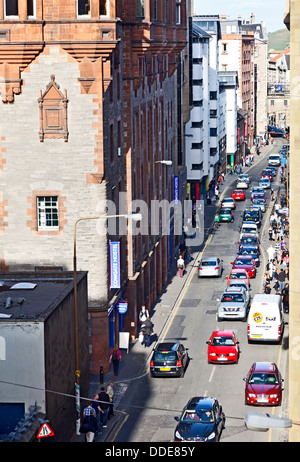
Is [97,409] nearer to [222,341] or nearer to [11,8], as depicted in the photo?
[222,341]

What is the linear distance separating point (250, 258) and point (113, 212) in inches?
1263

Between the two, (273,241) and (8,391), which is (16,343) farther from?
(273,241)

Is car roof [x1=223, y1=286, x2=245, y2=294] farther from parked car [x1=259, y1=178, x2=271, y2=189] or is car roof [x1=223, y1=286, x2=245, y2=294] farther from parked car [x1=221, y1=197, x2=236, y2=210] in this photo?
parked car [x1=259, y1=178, x2=271, y2=189]

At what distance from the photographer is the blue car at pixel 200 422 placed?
47969 mm

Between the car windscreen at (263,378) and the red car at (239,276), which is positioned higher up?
the car windscreen at (263,378)

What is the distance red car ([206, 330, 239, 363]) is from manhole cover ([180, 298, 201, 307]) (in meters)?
16.4

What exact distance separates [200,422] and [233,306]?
88.1ft

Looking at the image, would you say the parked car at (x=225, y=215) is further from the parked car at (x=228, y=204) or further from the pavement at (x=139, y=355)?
the pavement at (x=139, y=355)

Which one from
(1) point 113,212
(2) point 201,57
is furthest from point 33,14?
Result: (2) point 201,57

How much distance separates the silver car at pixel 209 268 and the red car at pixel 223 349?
26.1 meters

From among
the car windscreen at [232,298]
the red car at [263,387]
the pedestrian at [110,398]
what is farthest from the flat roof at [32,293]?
the car windscreen at [232,298]

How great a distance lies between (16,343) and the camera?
1779 inches

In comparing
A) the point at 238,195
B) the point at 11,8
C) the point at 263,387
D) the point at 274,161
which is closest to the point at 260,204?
the point at 238,195

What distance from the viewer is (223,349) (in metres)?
64.4
